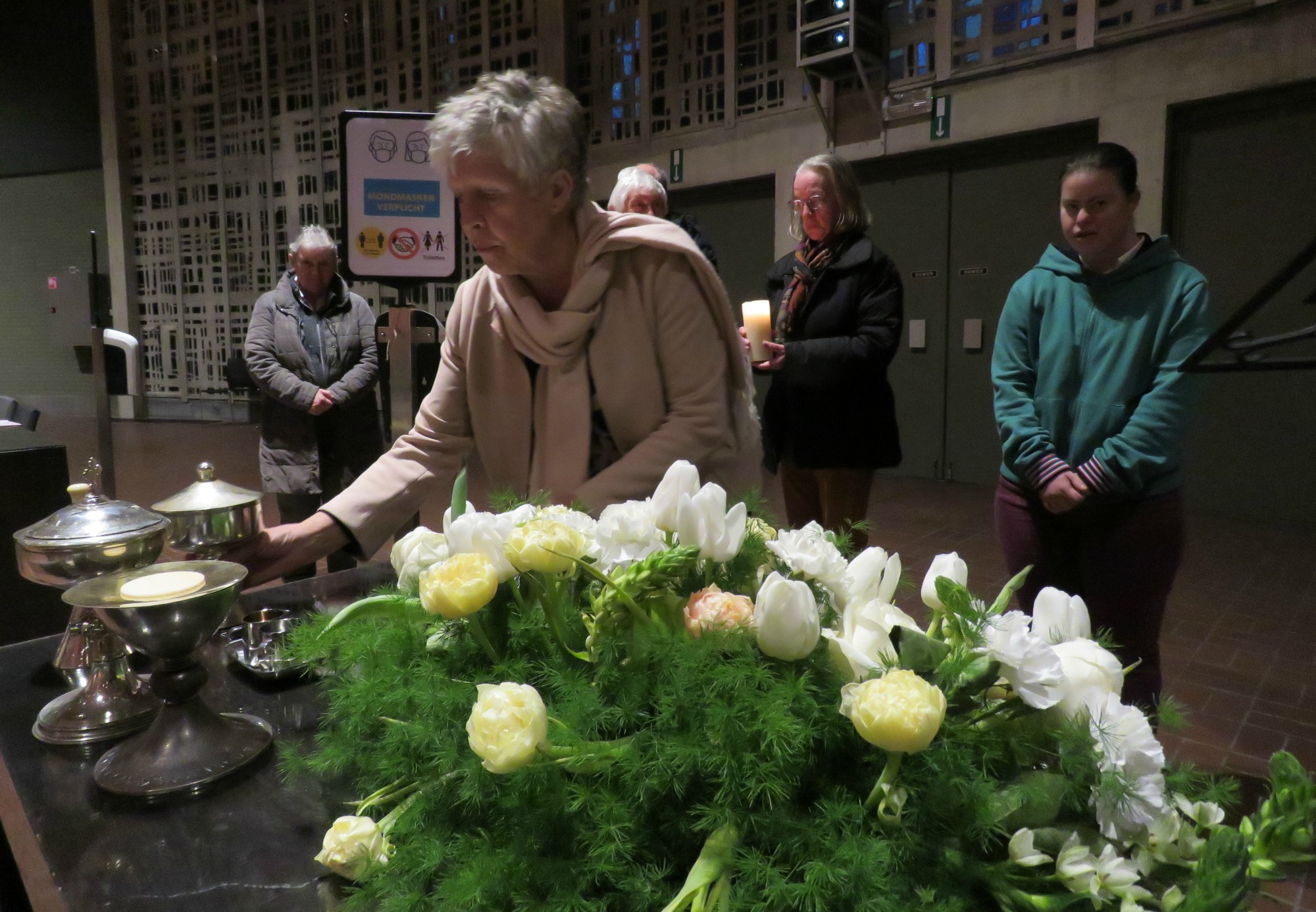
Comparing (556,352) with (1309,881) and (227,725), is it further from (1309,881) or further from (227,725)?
(1309,881)

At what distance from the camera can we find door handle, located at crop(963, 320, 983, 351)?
6742 millimetres

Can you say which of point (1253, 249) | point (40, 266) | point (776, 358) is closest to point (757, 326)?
point (776, 358)

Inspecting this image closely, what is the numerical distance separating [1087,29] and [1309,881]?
5637 mm

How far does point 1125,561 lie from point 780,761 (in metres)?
1.93

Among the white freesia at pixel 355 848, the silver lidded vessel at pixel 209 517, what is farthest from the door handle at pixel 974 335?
the white freesia at pixel 355 848

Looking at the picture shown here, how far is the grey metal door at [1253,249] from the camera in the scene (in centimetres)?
527

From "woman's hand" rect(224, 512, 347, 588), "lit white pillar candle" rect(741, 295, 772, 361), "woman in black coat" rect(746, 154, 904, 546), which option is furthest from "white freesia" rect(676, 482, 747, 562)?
"woman in black coat" rect(746, 154, 904, 546)

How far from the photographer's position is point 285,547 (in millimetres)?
1561

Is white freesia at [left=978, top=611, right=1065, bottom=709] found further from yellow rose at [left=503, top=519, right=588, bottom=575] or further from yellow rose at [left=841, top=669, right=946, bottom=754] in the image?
yellow rose at [left=503, top=519, right=588, bottom=575]

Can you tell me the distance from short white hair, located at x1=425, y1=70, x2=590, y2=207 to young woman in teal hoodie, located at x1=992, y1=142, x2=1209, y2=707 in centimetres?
132

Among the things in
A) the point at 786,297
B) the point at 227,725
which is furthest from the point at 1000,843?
the point at 786,297

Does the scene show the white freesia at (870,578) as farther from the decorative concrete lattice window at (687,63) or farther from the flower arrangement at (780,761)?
the decorative concrete lattice window at (687,63)

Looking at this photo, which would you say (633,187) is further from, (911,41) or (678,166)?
(678,166)

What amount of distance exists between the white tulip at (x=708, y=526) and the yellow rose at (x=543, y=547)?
0.09 meters
